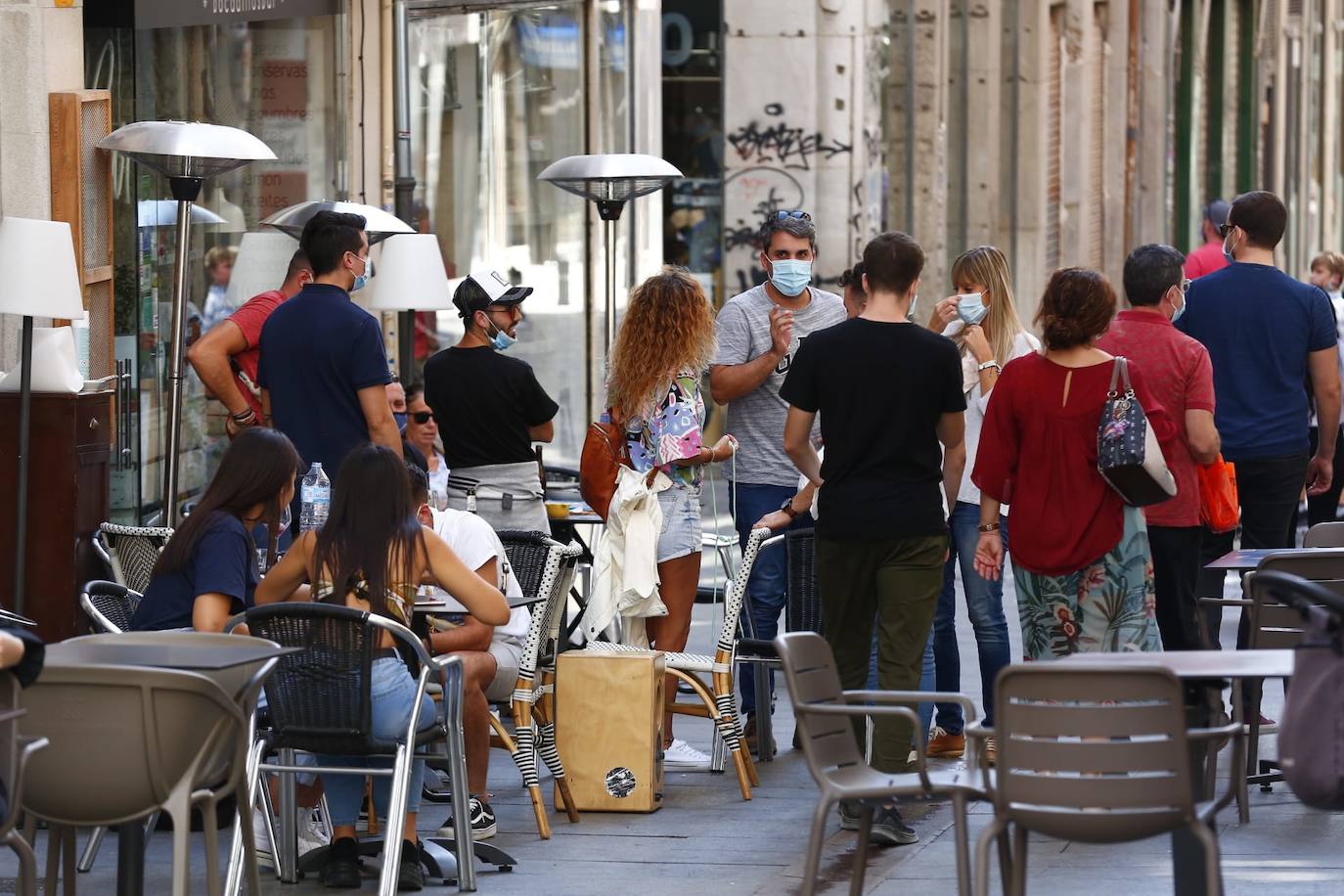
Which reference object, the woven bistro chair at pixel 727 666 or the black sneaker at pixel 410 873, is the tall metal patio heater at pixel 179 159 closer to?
the woven bistro chair at pixel 727 666

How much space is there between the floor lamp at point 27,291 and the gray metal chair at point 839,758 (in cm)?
322

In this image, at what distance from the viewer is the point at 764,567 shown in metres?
8.45

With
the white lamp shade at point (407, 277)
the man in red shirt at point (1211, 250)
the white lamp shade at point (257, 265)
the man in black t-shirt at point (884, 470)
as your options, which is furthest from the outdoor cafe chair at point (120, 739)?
the man in red shirt at point (1211, 250)

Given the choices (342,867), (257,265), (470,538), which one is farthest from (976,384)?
(257,265)

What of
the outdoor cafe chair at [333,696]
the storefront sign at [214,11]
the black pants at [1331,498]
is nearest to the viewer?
the outdoor cafe chair at [333,696]

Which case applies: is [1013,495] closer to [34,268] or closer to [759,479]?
[759,479]

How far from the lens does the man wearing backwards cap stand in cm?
846

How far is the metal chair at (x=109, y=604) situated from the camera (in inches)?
269

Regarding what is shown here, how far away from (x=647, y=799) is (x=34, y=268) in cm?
272

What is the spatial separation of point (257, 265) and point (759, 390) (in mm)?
3802

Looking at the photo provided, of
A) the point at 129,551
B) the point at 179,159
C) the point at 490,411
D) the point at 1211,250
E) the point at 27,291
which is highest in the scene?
the point at 1211,250

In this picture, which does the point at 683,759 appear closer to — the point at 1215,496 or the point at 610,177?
the point at 1215,496

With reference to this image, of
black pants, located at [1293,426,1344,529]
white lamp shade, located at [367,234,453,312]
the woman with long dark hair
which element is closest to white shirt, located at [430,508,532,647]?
the woman with long dark hair

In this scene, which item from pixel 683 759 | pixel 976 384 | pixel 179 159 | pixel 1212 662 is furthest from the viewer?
pixel 179 159
